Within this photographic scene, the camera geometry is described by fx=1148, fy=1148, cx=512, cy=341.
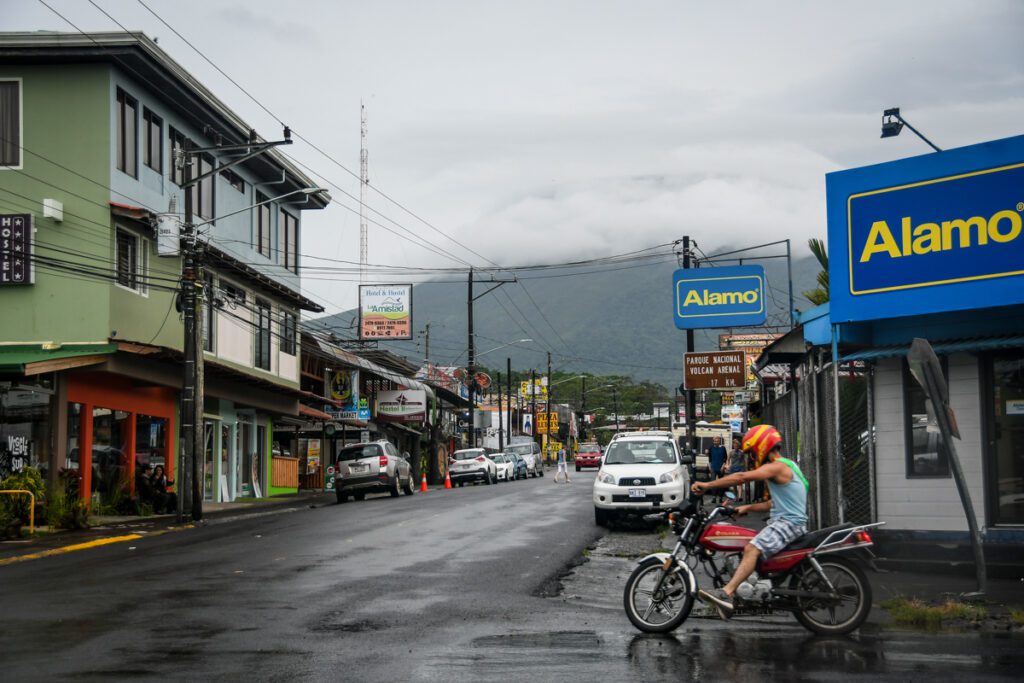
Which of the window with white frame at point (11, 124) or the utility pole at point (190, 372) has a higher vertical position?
the window with white frame at point (11, 124)

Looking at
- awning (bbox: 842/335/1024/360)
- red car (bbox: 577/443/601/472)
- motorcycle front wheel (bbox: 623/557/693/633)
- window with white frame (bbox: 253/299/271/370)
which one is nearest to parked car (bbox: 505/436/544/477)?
red car (bbox: 577/443/601/472)

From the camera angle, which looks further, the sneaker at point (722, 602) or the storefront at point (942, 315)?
the storefront at point (942, 315)

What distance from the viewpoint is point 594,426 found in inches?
6304

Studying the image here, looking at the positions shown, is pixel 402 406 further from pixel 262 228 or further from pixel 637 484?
pixel 637 484

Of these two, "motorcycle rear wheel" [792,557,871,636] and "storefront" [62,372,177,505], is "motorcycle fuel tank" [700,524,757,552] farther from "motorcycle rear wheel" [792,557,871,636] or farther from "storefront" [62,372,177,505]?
"storefront" [62,372,177,505]

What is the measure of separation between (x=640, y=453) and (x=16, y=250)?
15.6 metres

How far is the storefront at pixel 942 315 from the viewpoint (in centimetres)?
1443

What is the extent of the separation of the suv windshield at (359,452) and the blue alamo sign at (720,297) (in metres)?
9.93

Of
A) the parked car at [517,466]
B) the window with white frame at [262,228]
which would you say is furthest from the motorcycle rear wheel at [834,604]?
the parked car at [517,466]

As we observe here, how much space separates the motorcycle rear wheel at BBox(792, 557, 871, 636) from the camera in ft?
32.8

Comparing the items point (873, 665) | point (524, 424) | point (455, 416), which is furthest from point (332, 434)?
point (524, 424)

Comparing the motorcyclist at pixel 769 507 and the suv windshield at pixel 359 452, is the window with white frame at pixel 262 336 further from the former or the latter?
the motorcyclist at pixel 769 507

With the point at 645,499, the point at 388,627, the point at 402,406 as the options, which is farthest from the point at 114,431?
the point at 402,406

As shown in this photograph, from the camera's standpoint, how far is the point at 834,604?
32.9ft
